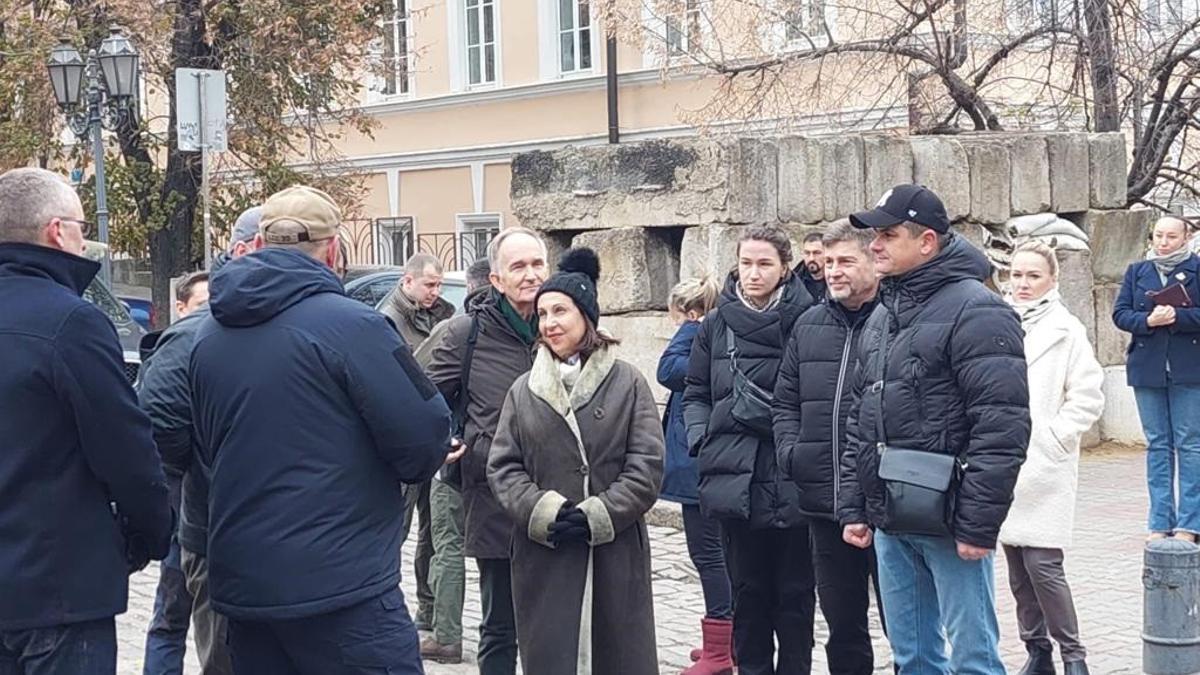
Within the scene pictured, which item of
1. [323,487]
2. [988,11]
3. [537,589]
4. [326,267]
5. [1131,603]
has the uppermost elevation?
[988,11]

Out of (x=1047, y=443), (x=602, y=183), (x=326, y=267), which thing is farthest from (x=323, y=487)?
(x=602, y=183)

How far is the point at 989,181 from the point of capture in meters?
12.3

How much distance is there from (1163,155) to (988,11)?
6.89 feet

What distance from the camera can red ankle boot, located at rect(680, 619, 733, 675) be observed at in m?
6.96

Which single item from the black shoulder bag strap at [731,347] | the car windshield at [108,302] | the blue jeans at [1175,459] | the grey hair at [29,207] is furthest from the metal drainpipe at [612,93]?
the grey hair at [29,207]

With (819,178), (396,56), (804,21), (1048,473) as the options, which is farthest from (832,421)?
(396,56)

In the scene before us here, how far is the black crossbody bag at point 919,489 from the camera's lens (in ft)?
16.7

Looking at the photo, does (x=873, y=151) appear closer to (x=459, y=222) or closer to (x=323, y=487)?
(x=323, y=487)

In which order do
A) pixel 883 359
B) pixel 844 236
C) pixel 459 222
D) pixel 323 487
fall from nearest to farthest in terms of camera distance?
pixel 323 487 < pixel 883 359 < pixel 844 236 < pixel 459 222

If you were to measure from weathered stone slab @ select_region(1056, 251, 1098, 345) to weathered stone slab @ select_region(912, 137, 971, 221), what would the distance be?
40.4 inches

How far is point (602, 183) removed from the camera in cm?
1145

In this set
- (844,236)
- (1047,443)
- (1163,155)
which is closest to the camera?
(844,236)

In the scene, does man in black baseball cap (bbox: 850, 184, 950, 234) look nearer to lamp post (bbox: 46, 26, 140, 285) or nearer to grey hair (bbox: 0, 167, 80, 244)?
grey hair (bbox: 0, 167, 80, 244)

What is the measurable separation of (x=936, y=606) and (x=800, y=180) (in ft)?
19.8
